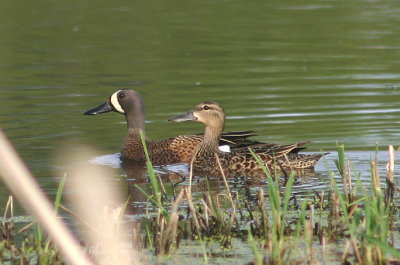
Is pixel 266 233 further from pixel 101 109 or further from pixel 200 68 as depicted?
pixel 200 68

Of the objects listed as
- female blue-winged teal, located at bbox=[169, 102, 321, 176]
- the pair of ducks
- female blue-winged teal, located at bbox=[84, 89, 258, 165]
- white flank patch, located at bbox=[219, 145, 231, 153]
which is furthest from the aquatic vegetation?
white flank patch, located at bbox=[219, 145, 231, 153]

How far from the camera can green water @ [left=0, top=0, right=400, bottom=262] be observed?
35.5 feet

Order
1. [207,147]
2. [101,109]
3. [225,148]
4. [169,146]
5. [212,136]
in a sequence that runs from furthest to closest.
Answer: [101,109], [225,148], [169,146], [212,136], [207,147]

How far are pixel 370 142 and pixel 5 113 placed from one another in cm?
525

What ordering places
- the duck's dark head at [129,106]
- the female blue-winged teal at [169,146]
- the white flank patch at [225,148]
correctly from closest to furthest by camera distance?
the female blue-winged teal at [169,146]
the white flank patch at [225,148]
the duck's dark head at [129,106]

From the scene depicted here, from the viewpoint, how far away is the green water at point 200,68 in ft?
35.5

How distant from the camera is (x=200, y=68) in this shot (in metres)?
15.9

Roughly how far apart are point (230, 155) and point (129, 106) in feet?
7.73

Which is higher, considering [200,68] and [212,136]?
[200,68]

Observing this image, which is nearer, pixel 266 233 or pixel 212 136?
pixel 266 233

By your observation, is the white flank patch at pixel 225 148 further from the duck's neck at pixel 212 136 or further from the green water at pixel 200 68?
the green water at pixel 200 68

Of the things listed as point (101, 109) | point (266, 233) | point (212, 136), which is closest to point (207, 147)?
point (212, 136)

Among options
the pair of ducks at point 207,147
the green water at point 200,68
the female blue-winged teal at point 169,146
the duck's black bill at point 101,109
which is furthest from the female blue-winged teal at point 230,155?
the duck's black bill at point 101,109

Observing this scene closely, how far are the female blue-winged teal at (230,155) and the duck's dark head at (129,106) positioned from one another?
1.15 m
